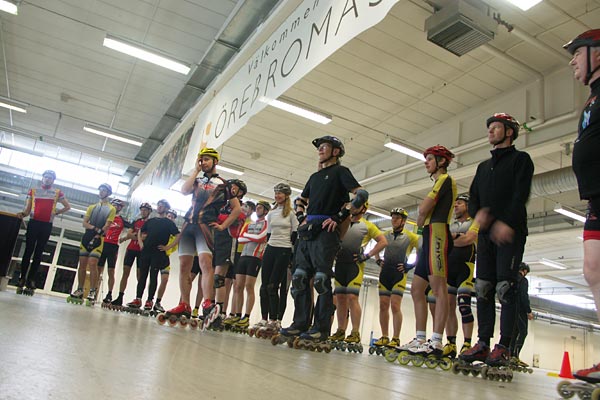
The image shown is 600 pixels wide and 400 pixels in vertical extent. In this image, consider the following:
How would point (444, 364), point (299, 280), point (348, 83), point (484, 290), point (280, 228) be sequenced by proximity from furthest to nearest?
1. point (348, 83)
2. point (280, 228)
3. point (299, 280)
4. point (444, 364)
5. point (484, 290)

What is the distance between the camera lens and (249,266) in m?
5.54

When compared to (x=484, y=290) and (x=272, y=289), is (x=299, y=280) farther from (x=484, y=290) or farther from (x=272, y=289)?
(x=484, y=290)

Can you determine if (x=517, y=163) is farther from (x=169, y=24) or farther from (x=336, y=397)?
(x=169, y=24)

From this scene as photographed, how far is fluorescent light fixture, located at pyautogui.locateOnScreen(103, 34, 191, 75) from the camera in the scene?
865 cm

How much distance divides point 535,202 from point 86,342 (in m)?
14.9

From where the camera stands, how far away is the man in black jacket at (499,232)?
9.54 feet

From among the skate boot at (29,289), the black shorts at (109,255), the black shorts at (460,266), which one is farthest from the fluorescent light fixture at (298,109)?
the black shorts at (460,266)

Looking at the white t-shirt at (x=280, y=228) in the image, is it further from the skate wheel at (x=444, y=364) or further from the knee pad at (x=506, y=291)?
the knee pad at (x=506, y=291)

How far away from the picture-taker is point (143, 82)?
11.8 m

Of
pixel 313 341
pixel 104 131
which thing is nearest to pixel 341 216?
pixel 313 341

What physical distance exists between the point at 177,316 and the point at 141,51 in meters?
6.60

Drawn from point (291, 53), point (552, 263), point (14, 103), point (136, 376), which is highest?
point (14, 103)

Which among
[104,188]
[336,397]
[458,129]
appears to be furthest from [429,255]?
[458,129]

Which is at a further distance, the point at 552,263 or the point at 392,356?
the point at 552,263
